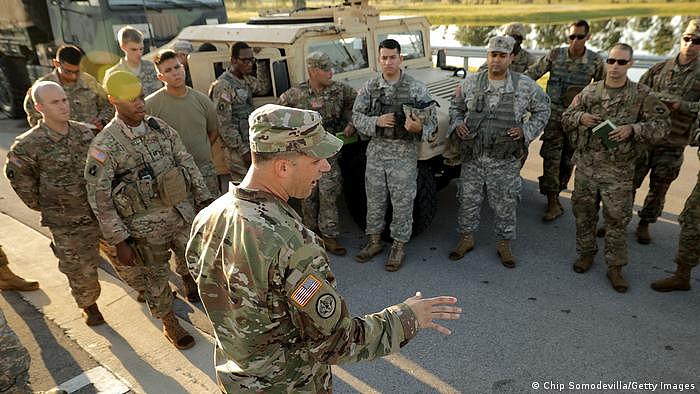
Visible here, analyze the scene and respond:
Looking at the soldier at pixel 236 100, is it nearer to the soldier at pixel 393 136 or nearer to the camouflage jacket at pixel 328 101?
the camouflage jacket at pixel 328 101

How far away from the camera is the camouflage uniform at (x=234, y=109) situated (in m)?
3.94

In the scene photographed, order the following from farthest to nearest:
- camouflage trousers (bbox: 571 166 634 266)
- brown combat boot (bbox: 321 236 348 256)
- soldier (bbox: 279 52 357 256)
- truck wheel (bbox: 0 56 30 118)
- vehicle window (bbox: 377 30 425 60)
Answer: truck wheel (bbox: 0 56 30 118), vehicle window (bbox: 377 30 425 60), brown combat boot (bbox: 321 236 348 256), soldier (bbox: 279 52 357 256), camouflage trousers (bbox: 571 166 634 266)

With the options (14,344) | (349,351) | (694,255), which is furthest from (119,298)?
(694,255)

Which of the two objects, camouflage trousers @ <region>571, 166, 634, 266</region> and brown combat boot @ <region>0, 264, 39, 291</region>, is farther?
brown combat boot @ <region>0, 264, 39, 291</region>

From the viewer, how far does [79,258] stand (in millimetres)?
3188

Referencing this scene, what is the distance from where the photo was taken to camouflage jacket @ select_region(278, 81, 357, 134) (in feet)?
12.6

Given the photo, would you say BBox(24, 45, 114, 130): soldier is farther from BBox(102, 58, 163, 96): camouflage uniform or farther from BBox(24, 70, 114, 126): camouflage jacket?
BBox(102, 58, 163, 96): camouflage uniform

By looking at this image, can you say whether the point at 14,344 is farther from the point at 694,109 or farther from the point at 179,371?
the point at 694,109

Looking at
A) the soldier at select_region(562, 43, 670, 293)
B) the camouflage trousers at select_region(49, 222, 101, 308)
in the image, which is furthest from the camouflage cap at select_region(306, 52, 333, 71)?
the camouflage trousers at select_region(49, 222, 101, 308)

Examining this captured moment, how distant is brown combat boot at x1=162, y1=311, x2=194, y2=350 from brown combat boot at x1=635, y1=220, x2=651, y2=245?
11.9 feet

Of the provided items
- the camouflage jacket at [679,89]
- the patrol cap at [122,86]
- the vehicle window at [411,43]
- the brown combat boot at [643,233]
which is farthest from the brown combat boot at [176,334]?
the camouflage jacket at [679,89]

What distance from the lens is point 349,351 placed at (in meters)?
1.45

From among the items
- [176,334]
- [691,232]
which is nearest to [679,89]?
[691,232]

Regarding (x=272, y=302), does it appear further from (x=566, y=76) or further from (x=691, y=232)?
(x=566, y=76)
